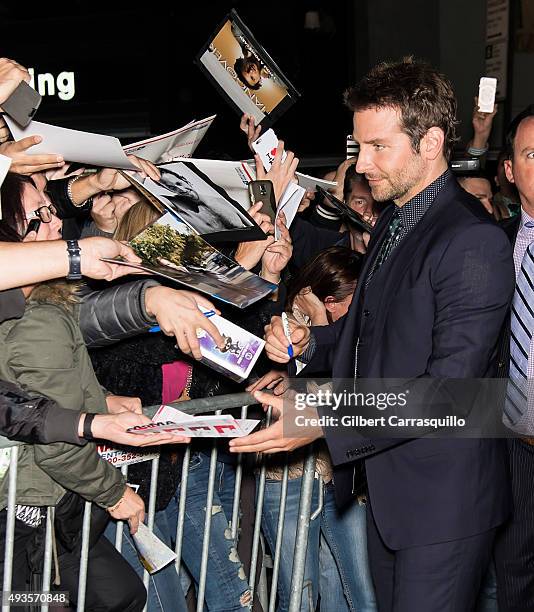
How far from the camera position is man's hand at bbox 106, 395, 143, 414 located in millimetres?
3339

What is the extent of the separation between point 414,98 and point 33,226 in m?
1.30

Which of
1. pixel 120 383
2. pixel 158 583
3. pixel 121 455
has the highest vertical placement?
pixel 120 383

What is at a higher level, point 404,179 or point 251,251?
point 404,179

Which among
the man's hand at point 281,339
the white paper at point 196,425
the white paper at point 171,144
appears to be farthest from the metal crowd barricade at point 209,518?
the white paper at point 171,144

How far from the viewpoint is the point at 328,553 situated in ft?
14.0

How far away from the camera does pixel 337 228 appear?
18.3ft

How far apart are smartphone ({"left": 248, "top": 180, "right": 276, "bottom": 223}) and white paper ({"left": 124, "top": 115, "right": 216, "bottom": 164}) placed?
0.97 ft

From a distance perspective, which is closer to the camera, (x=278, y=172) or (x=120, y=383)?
(x=120, y=383)

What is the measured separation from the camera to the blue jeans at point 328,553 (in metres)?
3.96

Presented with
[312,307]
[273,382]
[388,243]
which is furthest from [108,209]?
[388,243]

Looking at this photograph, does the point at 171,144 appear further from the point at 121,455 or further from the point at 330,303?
the point at 121,455

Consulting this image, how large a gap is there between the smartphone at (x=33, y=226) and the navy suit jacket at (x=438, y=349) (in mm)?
1094

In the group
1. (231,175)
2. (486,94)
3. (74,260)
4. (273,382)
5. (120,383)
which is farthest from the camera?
(486,94)

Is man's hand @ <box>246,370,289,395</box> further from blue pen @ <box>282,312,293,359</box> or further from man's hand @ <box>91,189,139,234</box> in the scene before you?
man's hand @ <box>91,189,139,234</box>
